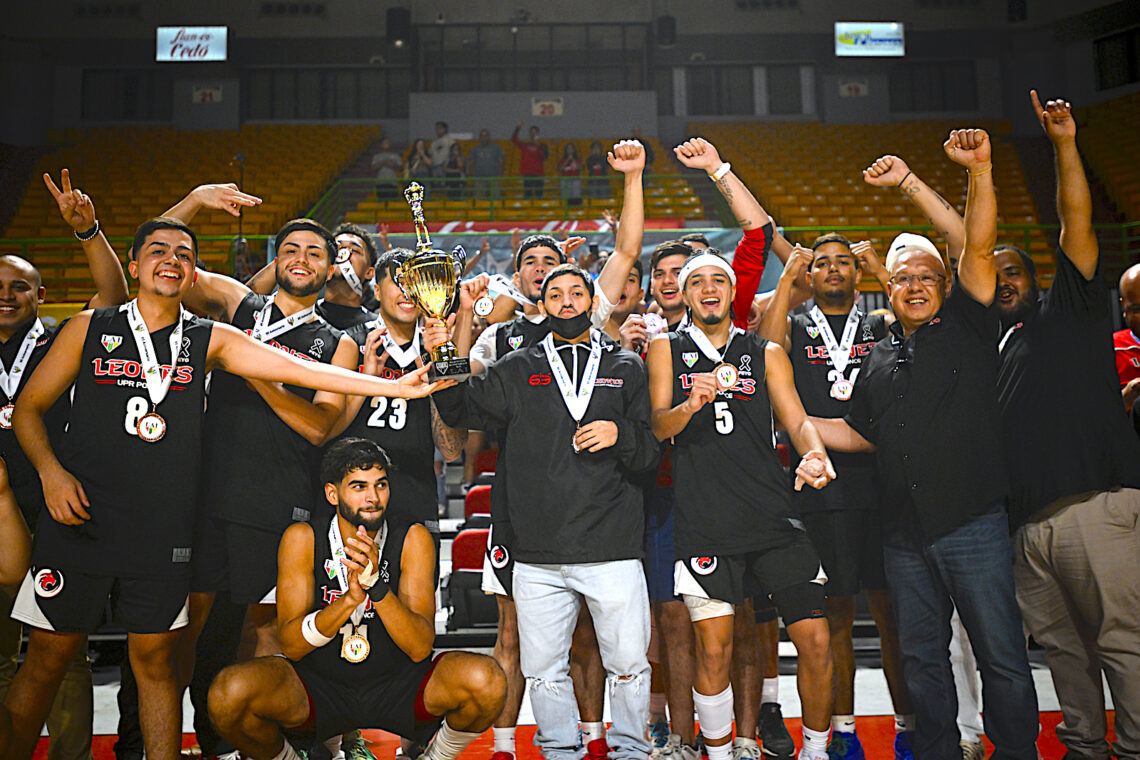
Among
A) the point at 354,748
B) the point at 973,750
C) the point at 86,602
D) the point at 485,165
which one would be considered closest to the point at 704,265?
the point at 973,750

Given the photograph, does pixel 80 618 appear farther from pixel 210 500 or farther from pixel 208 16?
pixel 208 16

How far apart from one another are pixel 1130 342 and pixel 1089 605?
144 cm

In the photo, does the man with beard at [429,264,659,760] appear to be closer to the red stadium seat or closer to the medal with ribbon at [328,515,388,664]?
the medal with ribbon at [328,515,388,664]

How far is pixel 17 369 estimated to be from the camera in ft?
12.3

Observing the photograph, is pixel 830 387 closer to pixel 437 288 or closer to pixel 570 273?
pixel 570 273

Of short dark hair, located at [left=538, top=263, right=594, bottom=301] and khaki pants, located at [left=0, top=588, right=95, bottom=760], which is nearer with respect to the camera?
khaki pants, located at [left=0, top=588, right=95, bottom=760]

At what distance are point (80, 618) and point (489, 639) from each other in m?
2.68

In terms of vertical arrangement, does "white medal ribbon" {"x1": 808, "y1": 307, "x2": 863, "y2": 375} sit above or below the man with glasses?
above

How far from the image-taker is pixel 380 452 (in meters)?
3.38

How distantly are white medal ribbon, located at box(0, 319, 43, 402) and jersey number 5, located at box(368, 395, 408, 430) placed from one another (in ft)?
4.90

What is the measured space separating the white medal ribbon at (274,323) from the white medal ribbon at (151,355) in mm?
392

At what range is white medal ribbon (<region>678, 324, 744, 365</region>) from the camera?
367cm

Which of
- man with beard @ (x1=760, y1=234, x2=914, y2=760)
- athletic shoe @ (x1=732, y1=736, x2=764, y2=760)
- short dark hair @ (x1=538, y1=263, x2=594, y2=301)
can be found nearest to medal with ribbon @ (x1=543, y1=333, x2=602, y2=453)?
short dark hair @ (x1=538, y1=263, x2=594, y2=301)

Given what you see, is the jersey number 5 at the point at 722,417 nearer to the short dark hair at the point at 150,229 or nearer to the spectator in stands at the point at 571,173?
the short dark hair at the point at 150,229
